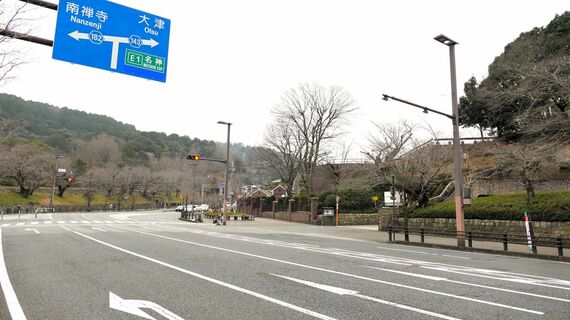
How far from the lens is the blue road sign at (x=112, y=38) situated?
8430 mm

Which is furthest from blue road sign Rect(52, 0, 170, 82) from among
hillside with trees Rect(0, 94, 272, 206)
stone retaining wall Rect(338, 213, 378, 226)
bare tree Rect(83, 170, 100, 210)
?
bare tree Rect(83, 170, 100, 210)

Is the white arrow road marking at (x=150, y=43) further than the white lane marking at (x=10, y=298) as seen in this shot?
Yes

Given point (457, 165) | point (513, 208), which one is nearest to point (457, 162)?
point (457, 165)

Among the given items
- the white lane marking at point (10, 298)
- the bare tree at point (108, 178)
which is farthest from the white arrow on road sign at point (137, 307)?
the bare tree at point (108, 178)

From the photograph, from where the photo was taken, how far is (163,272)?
8680 mm

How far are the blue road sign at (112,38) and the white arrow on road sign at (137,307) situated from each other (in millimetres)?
5571

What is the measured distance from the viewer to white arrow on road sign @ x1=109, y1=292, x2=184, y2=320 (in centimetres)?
530

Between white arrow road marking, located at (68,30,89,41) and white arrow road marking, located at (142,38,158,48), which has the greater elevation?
white arrow road marking, located at (142,38,158,48)

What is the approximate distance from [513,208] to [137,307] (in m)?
21.0

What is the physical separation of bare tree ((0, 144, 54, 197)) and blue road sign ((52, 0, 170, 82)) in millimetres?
57200

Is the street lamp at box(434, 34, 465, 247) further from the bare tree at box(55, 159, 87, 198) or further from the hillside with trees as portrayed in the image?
the bare tree at box(55, 159, 87, 198)

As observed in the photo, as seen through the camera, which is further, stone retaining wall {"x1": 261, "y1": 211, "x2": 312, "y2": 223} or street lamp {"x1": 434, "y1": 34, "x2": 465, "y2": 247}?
stone retaining wall {"x1": 261, "y1": 211, "x2": 312, "y2": 223}

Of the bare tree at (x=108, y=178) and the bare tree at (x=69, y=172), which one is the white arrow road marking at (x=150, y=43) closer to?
the bare tree at (x=69, y=172)

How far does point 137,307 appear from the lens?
5.72 metres
